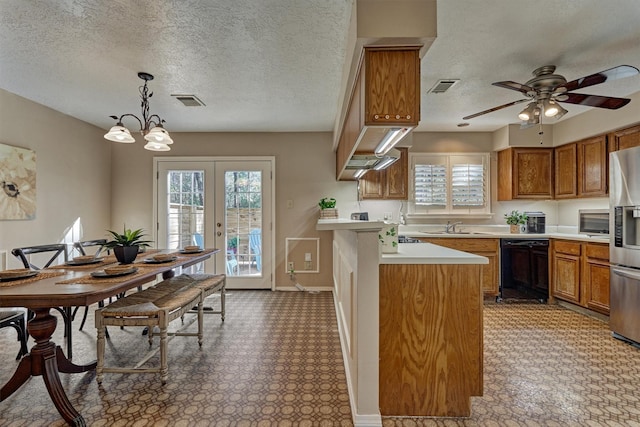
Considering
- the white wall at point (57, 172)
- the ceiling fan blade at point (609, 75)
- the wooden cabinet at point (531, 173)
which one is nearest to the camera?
the ceiling fan blade at point (609, 75)

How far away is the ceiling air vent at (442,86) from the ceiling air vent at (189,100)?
2411 millimetres

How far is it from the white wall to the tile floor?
1.11m

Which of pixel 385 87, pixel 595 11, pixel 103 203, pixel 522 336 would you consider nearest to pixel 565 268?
pixel 522 336

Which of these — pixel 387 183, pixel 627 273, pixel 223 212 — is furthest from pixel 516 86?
pixel 223 212

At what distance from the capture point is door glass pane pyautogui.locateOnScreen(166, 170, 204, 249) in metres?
4.64

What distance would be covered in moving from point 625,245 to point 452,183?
218cm

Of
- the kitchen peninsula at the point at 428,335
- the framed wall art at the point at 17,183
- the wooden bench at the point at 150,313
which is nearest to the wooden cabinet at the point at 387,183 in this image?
the wooden bench at the point at 150,313

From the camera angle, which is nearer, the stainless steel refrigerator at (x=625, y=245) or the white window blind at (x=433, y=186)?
the stainless steel refrigerator at (x=625, y=245)

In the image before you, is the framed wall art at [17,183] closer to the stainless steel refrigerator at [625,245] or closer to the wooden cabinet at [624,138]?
the stainless steel refrigerator at [625,245]

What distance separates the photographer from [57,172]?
3.76 m

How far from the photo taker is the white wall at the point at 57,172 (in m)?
3.22

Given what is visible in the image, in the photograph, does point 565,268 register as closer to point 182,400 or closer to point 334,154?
point 334,154

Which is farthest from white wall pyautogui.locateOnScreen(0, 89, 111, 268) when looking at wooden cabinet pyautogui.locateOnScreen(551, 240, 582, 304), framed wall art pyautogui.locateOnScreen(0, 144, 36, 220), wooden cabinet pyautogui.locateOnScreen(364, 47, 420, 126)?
wooden cabinet pyautogui.locateOnScreen(551, 240, 582, 304)

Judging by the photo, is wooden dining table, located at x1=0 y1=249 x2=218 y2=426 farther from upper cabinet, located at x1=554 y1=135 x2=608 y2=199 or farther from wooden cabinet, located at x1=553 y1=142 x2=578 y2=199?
wooden cabinet, located at x1=553 y1=142 x2=578 y2=199
